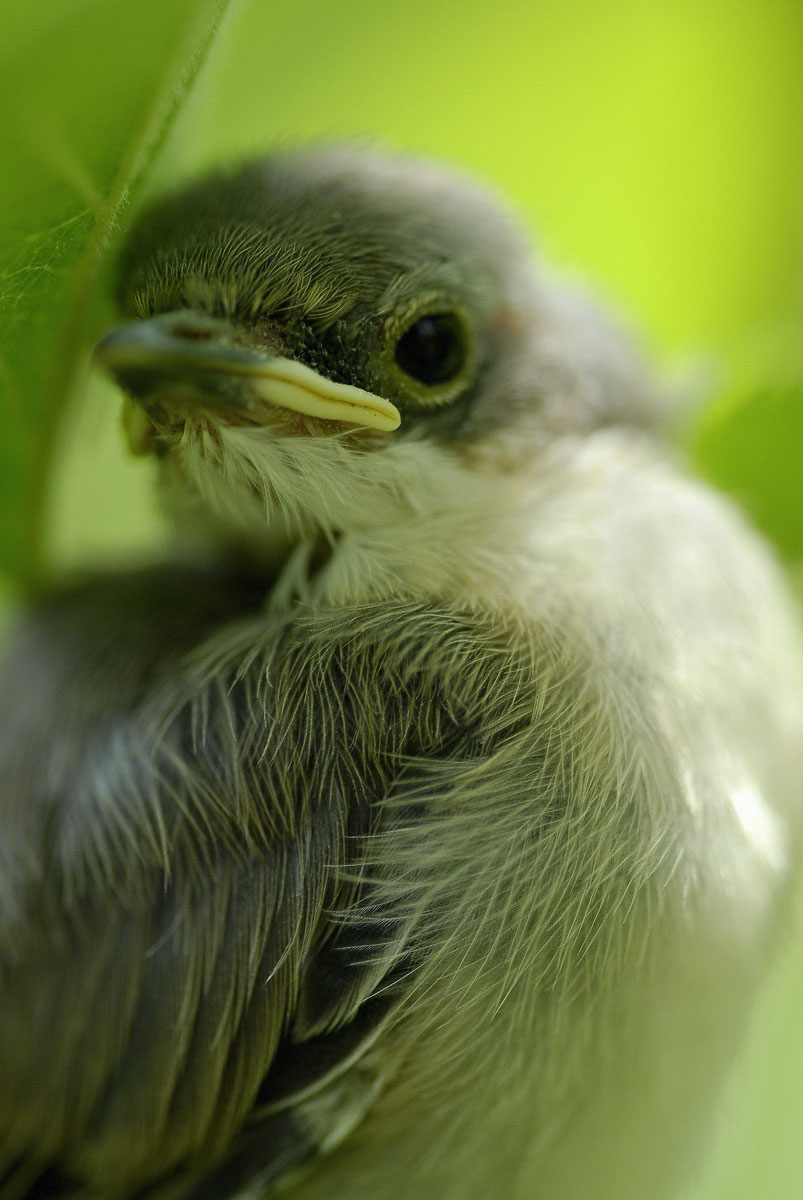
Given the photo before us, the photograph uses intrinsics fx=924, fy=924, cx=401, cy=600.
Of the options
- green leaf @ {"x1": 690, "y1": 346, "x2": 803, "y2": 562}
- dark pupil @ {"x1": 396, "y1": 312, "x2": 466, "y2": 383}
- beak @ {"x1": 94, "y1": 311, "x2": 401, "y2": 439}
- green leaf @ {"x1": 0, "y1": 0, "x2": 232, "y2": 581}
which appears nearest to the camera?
green leaf @ {"x1": 0, "y1": 0, "x2": 232, "y2": 581}

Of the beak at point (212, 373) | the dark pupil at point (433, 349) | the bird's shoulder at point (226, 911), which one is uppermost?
the dark pupil at point (433, 349)

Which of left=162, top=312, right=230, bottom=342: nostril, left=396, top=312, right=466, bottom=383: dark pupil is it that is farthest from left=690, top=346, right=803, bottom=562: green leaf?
left=162, top=312, right=230, bottom=342: nostril

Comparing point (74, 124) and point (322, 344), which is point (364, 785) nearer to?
point (322, 344)

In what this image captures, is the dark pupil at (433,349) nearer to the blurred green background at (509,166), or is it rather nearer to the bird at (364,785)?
the bird at (364,785)

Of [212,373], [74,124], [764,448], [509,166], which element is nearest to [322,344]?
[212,373]

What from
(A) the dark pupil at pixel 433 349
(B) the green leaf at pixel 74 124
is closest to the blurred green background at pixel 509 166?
(B) the green leaf at pixel 74 124

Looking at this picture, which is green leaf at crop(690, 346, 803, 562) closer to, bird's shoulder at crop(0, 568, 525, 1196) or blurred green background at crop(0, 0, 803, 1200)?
blurred green background at crop(0, 0, 803, 1200)

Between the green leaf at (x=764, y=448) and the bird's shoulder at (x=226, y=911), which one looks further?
the green leaf at (x=764, y=448)
